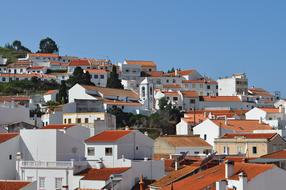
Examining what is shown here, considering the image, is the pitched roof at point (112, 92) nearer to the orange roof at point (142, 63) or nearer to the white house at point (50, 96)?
the white house at point (50, 96)

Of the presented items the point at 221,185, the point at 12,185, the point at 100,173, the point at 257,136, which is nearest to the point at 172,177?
the point at 100,173

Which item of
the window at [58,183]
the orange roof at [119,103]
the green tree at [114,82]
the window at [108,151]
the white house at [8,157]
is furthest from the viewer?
the green tree at [114,82]

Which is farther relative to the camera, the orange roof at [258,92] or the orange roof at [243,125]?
the orange roof at [258,92]

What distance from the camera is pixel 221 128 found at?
73.4 meters

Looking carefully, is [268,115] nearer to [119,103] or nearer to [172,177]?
[119,103]

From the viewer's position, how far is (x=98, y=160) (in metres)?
43.7

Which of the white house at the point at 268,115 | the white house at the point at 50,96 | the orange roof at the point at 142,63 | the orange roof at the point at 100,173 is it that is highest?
the orange roof at the point at 142,63

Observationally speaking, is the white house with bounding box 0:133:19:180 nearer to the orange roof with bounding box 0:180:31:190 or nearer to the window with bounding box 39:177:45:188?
the window with bounding box 39:177:45:188

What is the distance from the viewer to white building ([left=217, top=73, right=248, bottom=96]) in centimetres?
12756

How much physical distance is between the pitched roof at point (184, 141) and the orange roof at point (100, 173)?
81.4ft

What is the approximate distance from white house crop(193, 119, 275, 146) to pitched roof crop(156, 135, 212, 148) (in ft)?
8.24

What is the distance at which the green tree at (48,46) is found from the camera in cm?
18288

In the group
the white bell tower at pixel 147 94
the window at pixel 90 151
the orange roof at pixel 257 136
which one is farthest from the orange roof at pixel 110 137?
the white bell tower at pixel 147 94

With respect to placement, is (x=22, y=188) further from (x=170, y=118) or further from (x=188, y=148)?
(x=170, y=118)
